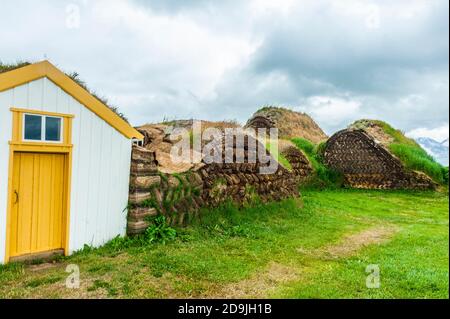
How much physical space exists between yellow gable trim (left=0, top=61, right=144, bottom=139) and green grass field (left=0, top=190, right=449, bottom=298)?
2830 millimetres

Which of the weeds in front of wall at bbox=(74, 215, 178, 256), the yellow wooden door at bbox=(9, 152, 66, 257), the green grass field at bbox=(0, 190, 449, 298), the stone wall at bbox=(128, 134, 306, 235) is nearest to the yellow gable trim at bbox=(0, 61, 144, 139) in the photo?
the stone wall at bbox=(128, 134, 306, 235)

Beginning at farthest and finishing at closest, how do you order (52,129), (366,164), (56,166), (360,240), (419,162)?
(366,164)
(419,162)
(360,240)
(56,166)
(52,129)

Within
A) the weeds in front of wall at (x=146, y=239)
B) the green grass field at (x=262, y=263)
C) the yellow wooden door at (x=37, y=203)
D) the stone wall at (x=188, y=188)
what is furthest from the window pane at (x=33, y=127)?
the weeds in front of wall at (x=146, y=239)

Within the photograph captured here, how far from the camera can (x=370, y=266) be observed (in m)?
7.74

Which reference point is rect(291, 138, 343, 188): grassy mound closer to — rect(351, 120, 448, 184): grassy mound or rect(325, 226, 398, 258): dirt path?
rect(351, 120, 448, 184): grassy mound

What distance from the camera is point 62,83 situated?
795 centimetres

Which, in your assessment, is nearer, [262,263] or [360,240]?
[262,263]

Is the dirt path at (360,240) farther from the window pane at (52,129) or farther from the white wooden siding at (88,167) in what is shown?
the window pane at (52,129)

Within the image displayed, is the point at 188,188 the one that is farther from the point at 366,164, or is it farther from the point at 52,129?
the point at 366,164

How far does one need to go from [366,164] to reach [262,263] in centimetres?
1733

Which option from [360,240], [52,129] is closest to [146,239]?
[52,129]

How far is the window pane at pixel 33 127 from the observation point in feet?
24.6
